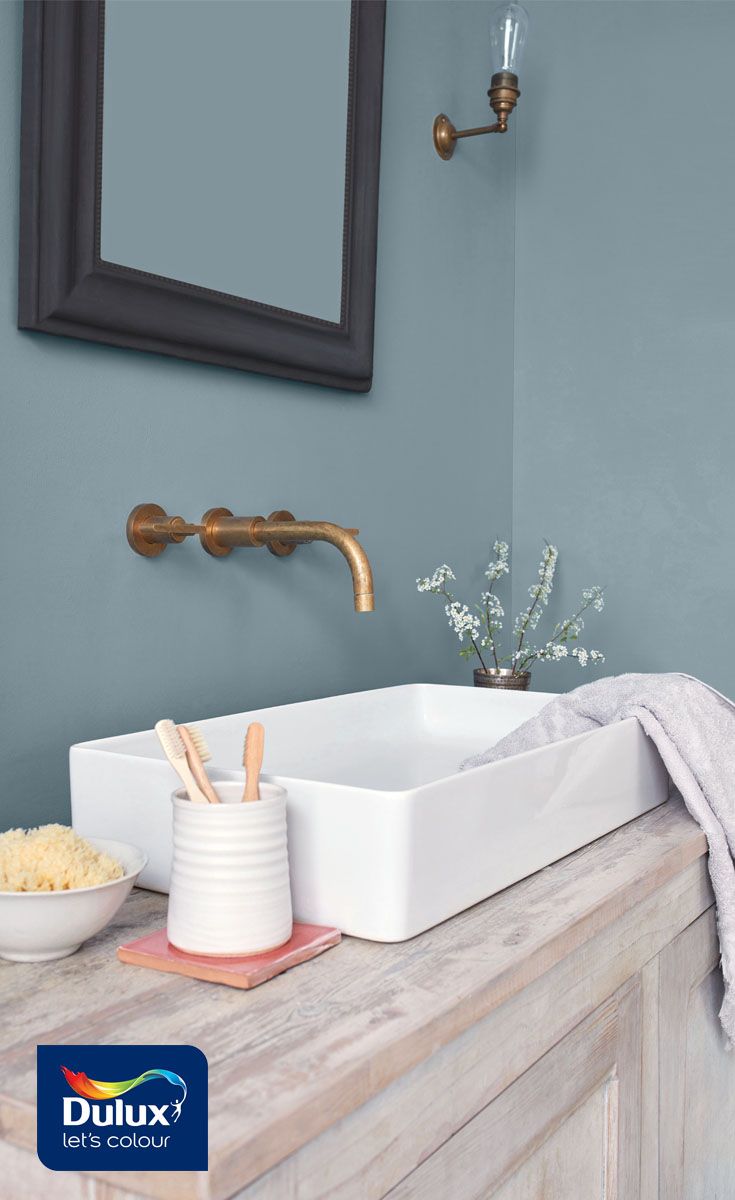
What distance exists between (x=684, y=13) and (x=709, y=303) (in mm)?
483

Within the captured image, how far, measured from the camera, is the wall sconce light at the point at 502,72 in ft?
5.29

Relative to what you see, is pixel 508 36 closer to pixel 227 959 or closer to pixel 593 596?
pixel 593 596

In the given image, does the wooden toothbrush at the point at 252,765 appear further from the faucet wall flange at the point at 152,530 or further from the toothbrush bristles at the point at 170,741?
the faucet wall flange at the point at 152,530

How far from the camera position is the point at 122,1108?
58 centimetres

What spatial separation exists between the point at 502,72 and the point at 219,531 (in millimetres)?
922

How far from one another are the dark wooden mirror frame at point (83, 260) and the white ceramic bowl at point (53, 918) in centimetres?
57

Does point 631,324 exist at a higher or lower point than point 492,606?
higher

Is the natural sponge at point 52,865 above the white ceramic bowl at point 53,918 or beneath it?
above

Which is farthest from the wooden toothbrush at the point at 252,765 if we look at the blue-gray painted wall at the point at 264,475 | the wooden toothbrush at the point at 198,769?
the blue-gray painted wall at the point at 264,475

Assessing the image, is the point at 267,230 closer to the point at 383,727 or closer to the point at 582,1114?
the point at 383,727

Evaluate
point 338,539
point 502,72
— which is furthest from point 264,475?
point 502,72

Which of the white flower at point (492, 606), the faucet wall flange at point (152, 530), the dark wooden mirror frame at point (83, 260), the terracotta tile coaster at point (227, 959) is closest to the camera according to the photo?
the terracotta tile coaster at point (227, 959)

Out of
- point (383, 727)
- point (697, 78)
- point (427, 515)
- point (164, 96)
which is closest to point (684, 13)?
point (697, 78)

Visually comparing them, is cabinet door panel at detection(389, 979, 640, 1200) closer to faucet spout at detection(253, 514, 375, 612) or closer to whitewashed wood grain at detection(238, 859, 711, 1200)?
whitewashed wood grain at detection(238, 859, 711, 1200)
